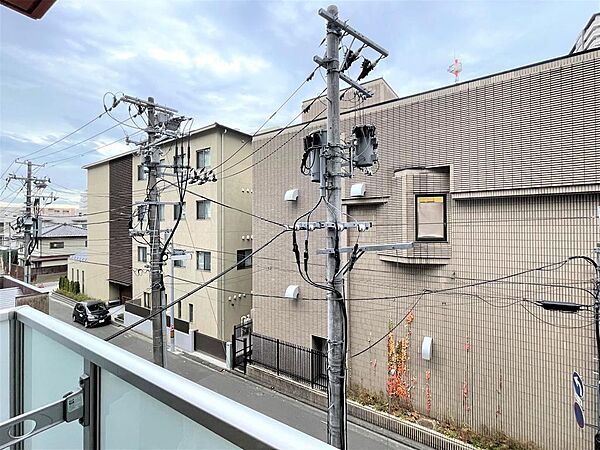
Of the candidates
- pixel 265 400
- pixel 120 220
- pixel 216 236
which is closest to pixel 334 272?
pixel 265 400

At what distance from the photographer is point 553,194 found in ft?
12.9

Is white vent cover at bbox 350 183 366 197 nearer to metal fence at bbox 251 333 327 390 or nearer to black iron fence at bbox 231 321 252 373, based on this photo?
metal fence at bbox 251 333 327 390

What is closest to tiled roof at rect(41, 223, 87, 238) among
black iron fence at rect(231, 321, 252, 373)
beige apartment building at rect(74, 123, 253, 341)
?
beige apartment building at rect(74, 123, 253, 341)

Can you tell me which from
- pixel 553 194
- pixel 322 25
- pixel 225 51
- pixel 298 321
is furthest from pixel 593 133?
pixel 298 321

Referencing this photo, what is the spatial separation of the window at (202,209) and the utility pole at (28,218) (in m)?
3.25

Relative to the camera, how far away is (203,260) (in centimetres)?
799

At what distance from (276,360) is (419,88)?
5.15 meters

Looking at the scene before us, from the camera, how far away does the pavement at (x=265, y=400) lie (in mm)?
4500

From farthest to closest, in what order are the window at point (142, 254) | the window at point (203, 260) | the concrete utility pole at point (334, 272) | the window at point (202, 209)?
1. the window at point (142, 254)
2. the window at point (202, 209)
3. the window at point (203, 260)
4. the concrete utility pole at point (334, 272)

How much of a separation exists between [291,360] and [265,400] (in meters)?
0.79

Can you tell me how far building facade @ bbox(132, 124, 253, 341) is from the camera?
7.71 meters

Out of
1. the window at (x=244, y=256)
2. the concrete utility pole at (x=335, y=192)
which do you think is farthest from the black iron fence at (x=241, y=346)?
the concrete utility pole at (x=335, y=192)

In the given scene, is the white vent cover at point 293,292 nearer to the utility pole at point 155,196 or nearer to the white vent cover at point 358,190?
the white vent cover at point 358,190

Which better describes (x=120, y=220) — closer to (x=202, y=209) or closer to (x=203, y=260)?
(x=202, y=209)
